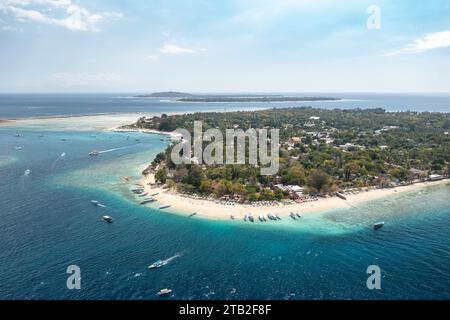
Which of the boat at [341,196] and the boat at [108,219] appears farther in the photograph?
the boat at [341,196]

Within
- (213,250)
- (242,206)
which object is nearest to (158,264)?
(213,250)

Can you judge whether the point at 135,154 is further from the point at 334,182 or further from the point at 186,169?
the point at 334,182

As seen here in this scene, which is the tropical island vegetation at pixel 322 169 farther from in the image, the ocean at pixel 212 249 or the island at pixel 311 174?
the ocean at pixel 212 249

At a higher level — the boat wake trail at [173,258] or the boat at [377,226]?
the boat at [377,226]

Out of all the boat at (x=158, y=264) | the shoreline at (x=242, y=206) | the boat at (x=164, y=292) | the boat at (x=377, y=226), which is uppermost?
the shoreline at (x=242, y=206)

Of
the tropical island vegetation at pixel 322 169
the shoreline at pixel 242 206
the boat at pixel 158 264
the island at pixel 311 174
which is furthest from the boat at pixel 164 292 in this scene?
the tropical island vegetation at pixel 322 169

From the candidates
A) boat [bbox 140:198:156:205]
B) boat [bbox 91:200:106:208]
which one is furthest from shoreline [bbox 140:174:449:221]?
boat [bbox 91:200:106:208]
